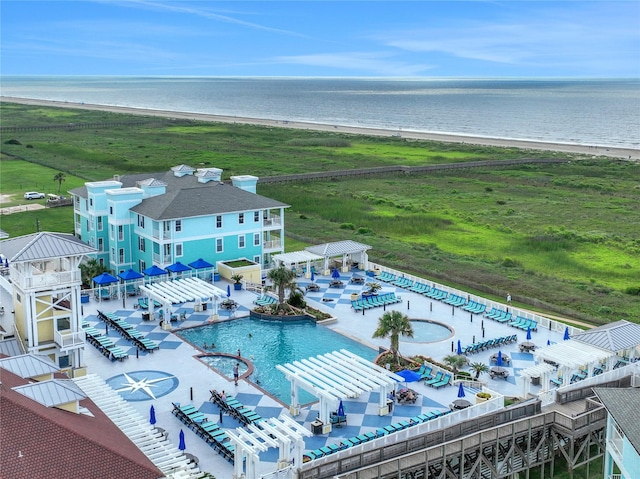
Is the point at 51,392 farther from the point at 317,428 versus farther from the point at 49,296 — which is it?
the point at 317,428

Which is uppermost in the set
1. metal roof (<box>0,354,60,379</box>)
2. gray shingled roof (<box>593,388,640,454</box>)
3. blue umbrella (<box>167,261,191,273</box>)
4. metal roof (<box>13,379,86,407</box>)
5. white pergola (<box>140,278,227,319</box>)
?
gray shingled roof (<box>593,388,640,454</box>)

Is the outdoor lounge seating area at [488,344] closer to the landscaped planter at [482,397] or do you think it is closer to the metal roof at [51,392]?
the landscaped planter at [482,397]

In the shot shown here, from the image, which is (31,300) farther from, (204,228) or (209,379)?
(204,228)

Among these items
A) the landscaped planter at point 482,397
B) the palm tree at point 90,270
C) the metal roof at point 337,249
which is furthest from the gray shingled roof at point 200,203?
the landscaped planter at point 482,397

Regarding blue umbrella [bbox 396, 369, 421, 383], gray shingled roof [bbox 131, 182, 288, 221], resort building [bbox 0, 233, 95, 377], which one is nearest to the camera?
resort building [bbox 0, 233, 95, 377]

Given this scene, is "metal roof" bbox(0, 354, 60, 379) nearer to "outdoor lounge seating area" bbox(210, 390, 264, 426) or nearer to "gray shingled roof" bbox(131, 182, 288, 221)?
"outdoor lounge seating area" bbox(210, 390, 264, 426)

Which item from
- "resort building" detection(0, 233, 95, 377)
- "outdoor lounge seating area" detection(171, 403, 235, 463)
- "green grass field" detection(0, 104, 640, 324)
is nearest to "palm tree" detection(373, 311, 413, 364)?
"outdoor lounge seating area" detection(171, 403, 235, 463)

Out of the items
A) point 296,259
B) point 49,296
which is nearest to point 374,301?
point 296,259
